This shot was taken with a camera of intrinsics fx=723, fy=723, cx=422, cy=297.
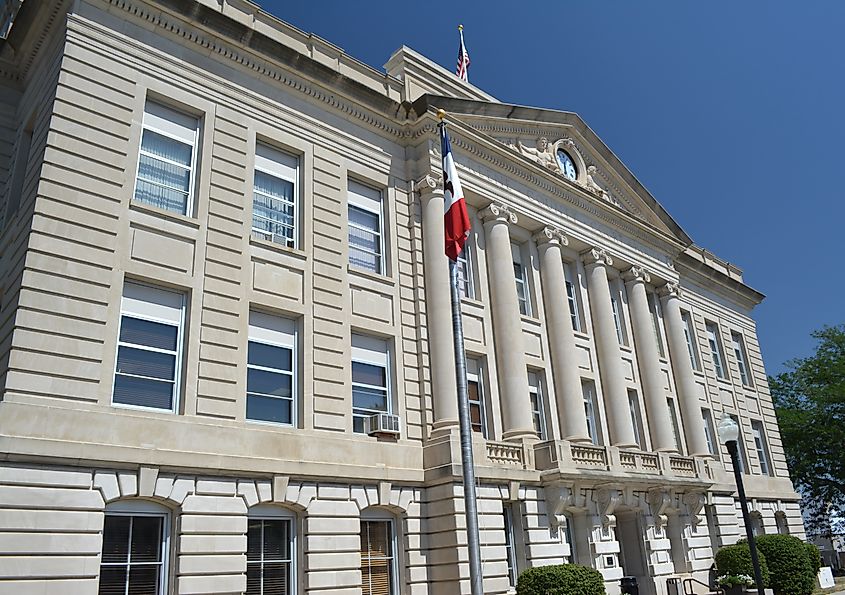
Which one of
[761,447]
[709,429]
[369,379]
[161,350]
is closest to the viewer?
[161,350]

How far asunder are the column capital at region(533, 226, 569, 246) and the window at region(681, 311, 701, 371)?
11.8 metres

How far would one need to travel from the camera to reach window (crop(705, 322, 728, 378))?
37.6 metres

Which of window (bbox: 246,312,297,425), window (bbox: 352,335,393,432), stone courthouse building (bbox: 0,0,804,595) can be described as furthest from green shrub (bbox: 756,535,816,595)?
window (bbox: 246,312,297,425)

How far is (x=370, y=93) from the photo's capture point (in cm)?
2209

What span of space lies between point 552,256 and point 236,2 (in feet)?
44.0

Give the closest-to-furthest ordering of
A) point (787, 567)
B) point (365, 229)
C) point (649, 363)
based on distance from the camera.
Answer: point (365, 229) < point (787, 567) < point (649, 363)

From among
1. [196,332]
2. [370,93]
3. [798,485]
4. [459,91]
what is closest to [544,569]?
[196,332]

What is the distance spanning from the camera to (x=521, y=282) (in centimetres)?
2591

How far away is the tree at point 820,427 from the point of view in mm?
49031

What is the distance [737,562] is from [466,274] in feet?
45.7

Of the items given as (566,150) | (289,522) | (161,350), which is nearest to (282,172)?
(161,350)

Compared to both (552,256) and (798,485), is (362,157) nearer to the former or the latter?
(552,256)

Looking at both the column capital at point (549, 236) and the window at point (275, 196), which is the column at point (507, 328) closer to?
the column capital at point (549, 236)

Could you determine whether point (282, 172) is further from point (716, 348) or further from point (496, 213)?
point (716, 348)
